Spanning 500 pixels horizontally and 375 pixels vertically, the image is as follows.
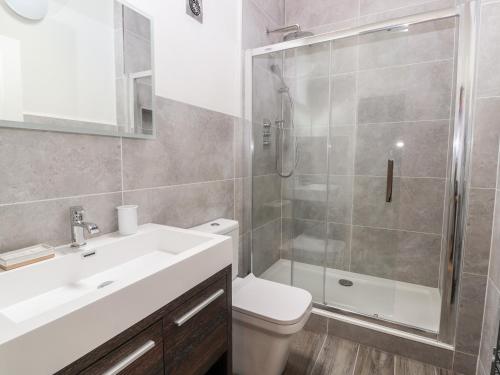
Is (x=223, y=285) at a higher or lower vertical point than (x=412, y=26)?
lower

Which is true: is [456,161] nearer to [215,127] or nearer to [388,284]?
[388,284]

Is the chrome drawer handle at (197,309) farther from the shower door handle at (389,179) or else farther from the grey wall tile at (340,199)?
the shower door handle at (389,179)

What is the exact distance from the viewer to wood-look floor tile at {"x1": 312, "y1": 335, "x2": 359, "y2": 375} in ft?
4.87

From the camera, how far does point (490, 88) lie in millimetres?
1316

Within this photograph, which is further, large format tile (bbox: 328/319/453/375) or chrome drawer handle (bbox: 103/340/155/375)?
large format tile (bbox: 328/319/453/375)

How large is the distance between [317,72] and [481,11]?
1047 millimetres

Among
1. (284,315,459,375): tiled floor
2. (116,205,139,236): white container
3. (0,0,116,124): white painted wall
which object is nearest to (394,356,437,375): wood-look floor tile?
(284,315,459,375): tiled floor

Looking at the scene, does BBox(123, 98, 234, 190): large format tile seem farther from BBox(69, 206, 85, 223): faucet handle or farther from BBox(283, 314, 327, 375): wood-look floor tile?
BBox(283, 314, 327, 375): wood-look floor tile

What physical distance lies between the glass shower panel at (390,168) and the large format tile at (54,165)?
1.72 metres

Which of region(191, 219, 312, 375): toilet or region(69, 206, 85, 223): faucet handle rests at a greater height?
region(69, 206, 85, 223): faucet handle

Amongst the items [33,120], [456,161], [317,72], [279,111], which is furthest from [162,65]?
[456,161]

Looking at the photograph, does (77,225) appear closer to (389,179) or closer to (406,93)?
(389,179)

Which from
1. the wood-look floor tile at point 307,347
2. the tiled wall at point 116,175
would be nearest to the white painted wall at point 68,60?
the tiled wall at point 116,175

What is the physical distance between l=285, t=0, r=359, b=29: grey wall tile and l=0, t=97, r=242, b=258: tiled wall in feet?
4.50
